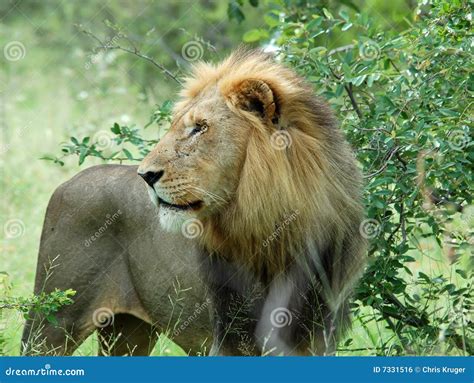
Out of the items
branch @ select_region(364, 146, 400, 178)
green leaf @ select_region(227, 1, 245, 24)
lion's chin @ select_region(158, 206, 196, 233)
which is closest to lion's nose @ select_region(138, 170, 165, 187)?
lion's chin @ select_region(158, 206, 196, 233)

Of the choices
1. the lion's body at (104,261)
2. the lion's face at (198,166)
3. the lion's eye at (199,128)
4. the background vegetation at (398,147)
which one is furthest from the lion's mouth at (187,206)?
the lion's body at (104,261)

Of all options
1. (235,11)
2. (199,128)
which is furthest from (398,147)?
(235,11)

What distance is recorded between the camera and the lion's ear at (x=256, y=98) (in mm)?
3939

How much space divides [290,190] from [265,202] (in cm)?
12

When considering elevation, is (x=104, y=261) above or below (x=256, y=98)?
below

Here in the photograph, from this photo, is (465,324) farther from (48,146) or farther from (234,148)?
(48,146)

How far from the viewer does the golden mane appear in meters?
3.87

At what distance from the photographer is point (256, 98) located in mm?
3955

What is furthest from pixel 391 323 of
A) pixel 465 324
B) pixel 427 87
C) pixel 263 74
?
pixel 263 74

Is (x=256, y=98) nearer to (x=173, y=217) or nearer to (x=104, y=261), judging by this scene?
(x=173, y=217)

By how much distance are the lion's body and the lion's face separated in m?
0.91

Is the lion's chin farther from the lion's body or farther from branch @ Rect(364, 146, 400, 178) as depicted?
branch @ Rect(364, 146, 400, 178)

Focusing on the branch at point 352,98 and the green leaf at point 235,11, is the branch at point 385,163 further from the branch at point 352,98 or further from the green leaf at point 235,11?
the green leaf at point 235,11

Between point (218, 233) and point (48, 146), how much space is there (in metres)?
7.39
